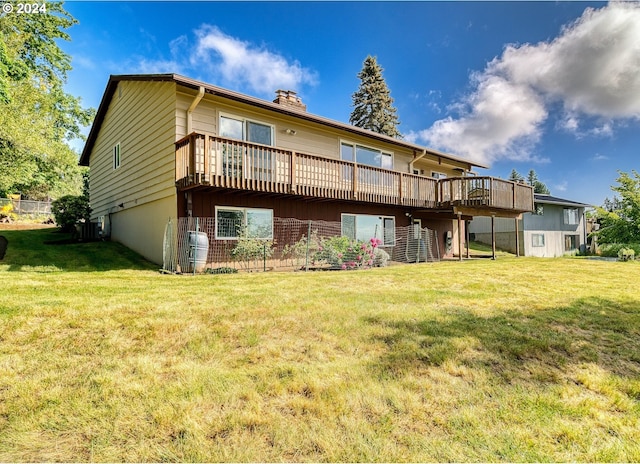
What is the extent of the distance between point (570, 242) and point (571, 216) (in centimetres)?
247

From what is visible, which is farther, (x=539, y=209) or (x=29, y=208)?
(x=539, y=209)

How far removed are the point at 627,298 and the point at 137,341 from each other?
7673mm

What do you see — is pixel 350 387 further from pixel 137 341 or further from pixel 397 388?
pixel 137 341

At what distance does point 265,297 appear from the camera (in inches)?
210

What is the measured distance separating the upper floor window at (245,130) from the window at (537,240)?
87.0 ft

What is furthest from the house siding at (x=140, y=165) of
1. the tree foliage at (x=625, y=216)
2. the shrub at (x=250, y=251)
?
the tree foliage at (x=625, y=216)

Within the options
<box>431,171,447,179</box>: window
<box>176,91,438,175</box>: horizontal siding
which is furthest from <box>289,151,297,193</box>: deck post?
<box>431,171,447,179</box>: window

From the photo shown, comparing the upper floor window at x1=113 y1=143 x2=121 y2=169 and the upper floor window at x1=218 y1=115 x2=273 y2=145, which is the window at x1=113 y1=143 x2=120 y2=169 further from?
the upper floor window at x1=218 y1=115 x2=273 y2=145

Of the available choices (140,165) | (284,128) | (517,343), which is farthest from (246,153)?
(517,343)

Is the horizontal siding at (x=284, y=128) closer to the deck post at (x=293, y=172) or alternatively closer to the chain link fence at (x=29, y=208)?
the deck post at (x=293, y=172)

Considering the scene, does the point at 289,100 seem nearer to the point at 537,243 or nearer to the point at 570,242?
the point at 537,243

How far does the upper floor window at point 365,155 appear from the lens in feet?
44.9

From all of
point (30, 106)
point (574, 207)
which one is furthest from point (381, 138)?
point (574, 207)

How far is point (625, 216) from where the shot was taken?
25.3m
